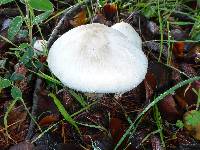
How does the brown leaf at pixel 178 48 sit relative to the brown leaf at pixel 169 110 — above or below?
above

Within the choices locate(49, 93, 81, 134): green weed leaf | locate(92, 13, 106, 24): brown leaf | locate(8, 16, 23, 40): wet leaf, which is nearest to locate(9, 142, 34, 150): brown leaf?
locate(49, 93, 81, 134): green weed leaf

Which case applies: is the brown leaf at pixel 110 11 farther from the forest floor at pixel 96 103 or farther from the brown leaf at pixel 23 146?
the brown leaf at pixel 23 146

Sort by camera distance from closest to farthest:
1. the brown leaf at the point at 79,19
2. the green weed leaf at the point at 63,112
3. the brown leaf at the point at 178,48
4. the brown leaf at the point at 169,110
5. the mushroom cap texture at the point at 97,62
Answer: the mushroom cap texture at the point at 97,62 → the green weed leaf at the point at 63,112 → the brown leaf at the point at 169,110 → the brown leaf at the point at 178,48 → the brown leaf at the point at 79,19

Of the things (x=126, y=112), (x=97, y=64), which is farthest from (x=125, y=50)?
(x=126, y=112)

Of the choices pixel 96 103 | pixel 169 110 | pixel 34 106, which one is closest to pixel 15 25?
pixel 34 106

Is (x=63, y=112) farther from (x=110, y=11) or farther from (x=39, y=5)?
(x=110, y=11)

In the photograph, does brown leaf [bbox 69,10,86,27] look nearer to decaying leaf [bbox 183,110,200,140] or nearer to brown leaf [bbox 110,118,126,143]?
brown leaf [bbox 110,118,126,143]

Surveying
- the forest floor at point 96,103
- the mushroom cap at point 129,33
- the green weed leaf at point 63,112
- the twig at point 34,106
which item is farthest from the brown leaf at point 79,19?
the green weed leaf at point 63,112

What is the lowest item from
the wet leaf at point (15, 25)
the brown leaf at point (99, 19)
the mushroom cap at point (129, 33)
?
the brown leaf at point (99, 19)
